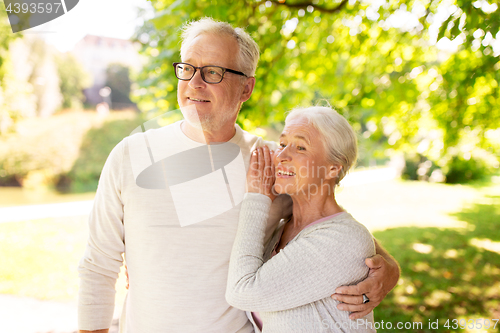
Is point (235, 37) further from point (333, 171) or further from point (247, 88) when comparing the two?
point (333, 171)

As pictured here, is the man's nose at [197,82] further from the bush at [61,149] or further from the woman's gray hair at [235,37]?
the bush at [61,149]

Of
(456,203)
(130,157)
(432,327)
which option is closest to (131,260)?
(130,157)

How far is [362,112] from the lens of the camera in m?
6.35

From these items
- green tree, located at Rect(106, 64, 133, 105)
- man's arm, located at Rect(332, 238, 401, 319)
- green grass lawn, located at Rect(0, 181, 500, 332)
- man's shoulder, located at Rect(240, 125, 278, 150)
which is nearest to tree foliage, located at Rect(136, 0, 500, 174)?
man's shoulder, located at Rect(240, 125, 278, 150)

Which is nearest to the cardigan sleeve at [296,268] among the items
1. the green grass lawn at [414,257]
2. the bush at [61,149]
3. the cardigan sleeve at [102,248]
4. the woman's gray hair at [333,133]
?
the woman's gray hair at [333,133]

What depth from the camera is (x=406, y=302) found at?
450 cm

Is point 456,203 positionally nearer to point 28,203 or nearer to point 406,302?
point 406,302

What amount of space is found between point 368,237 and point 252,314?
742mm

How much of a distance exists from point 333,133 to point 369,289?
0.79m

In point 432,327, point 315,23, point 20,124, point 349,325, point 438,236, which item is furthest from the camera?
point 20,124

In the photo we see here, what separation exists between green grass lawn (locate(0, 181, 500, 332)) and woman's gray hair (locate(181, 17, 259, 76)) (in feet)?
4.18

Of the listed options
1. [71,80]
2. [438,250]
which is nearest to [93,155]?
[71,80]

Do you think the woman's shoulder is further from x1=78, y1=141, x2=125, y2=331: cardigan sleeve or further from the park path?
the park path

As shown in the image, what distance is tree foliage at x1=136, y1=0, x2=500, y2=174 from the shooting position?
332cm
